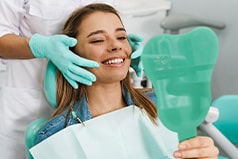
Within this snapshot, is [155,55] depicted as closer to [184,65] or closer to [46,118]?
[184,65]

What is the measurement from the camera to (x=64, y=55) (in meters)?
1.21

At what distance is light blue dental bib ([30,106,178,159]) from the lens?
4.16 ft

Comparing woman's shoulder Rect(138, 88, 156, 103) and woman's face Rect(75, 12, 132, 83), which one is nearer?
woman's face Rect(75, 12, 132, 83)

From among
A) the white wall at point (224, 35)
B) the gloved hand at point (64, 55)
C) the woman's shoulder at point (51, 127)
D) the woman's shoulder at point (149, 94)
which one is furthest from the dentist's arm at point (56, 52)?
the white wall at point (224, 35)

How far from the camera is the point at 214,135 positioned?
1028 mm

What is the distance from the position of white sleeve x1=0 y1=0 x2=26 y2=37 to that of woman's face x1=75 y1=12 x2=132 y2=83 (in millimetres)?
187

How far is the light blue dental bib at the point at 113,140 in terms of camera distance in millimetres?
1269

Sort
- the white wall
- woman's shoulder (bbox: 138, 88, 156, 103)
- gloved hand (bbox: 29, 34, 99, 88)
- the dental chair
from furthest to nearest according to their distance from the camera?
the white wall → woman's shoulder (bbox: 138, 88, 156, 103) → the dental chair → gloved hand (bbox: 29, 34, 99, 88)

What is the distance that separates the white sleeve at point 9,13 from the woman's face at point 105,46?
0.19 metres

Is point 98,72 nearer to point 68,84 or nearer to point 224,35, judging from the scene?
point 68,84

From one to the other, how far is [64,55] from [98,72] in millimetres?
125

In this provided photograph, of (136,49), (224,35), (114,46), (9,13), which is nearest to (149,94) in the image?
(136,49)

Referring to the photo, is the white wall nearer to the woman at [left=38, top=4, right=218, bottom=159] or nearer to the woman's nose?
the woman at [left=38, top=4, right=218, bottom=159]

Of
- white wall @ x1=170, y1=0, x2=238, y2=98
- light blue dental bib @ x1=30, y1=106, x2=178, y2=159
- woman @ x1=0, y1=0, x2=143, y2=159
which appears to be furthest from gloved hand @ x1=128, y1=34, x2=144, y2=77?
white wall @ x1=170, y1=0, x2=238, y2=98
